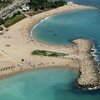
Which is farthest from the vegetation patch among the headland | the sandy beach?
the headland

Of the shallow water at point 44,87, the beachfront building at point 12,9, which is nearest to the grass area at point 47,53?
the shallow water at point 44,87

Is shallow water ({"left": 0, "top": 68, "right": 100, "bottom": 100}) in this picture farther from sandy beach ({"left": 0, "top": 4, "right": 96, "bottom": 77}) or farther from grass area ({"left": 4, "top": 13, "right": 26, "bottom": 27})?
grass area ({"left": 4, "top": 13, "right": 26, "bottom": 27})

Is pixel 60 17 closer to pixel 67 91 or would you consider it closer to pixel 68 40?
pixel 68 40

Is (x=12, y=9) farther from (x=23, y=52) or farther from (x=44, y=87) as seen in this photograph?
(x=44, y=87)

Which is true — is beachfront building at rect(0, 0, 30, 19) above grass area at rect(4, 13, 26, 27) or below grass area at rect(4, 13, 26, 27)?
above

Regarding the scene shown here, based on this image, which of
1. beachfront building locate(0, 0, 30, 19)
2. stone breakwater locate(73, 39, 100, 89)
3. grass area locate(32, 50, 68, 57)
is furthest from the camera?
beachfront building locate(0, 0, 30, 19)

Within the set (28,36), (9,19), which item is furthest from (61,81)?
(9,19)

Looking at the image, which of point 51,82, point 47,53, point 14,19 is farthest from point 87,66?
point 14,19
